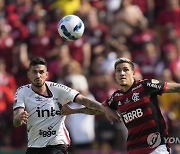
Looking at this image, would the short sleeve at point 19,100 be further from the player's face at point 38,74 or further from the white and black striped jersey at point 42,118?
the player's face at point 38,74

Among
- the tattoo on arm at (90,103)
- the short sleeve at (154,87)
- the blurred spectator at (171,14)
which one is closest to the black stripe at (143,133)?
the short sleeve at (154,87)

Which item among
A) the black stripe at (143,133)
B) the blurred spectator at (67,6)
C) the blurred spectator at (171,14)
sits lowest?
the black stripe at (143,133)

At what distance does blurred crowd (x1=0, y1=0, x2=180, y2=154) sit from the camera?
51.7ft

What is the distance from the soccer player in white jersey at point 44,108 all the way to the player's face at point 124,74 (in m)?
0.50

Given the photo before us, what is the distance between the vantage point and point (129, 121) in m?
10.8

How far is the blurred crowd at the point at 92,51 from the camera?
15.8 metres

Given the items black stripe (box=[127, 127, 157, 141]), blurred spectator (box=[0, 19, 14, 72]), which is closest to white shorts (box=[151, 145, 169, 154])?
black stripe (box=[127, 127, 157, 141])

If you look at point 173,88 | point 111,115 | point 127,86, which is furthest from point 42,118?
point 173,88

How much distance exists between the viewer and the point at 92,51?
696 inches

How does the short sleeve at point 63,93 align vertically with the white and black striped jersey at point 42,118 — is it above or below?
above

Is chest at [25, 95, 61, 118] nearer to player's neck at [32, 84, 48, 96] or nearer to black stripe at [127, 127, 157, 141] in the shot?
player's neck at [32, 84, 48, 96]

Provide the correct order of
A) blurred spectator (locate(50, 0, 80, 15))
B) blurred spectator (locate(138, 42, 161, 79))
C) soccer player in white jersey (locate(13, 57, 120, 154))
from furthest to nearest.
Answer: blurred spectator (locate(50, 0, 80, 15))
blurred spectator (locate(138, 42, 161, 79))
soccer player in white jersey (locate(13, 57, 120, 154))

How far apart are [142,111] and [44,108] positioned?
1562mm

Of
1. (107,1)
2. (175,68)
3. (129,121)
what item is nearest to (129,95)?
(129,121)
